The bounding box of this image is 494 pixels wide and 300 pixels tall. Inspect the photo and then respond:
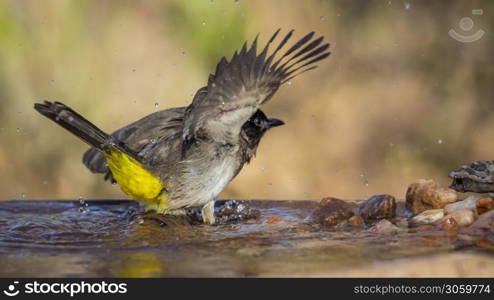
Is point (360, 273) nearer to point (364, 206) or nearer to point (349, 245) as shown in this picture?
point (349, 245)

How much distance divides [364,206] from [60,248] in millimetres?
1919

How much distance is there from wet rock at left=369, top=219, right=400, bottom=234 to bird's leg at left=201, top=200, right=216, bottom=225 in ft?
3.57

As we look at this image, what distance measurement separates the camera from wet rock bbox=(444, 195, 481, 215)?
4531mm

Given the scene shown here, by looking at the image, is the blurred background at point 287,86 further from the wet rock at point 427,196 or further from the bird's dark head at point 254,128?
the wet rock at point 427,196

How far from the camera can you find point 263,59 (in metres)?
4.49

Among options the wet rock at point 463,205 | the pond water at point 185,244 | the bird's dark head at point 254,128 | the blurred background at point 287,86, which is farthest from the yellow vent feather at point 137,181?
the blurred background at point 287,86

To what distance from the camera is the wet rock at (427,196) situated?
4832mm

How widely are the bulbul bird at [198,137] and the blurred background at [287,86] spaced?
2.61m

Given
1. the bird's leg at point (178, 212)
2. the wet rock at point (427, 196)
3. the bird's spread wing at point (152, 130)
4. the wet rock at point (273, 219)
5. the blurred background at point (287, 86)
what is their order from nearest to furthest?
the wet rock at point (273, 219)
the wet rock at point (427, 196)
the bird's leg at point (178, 212)
the bird's spread wing at point (152, 130)
the blurred background at point (287, 86)

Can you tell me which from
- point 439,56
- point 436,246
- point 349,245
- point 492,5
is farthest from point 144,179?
point 492,5

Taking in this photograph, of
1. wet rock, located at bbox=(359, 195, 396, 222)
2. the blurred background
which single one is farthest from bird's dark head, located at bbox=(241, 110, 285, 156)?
the blurred background

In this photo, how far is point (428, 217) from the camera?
4.48 m

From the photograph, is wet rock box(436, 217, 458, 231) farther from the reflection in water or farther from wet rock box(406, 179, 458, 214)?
the reflection in water

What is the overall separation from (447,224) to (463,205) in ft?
1.04
